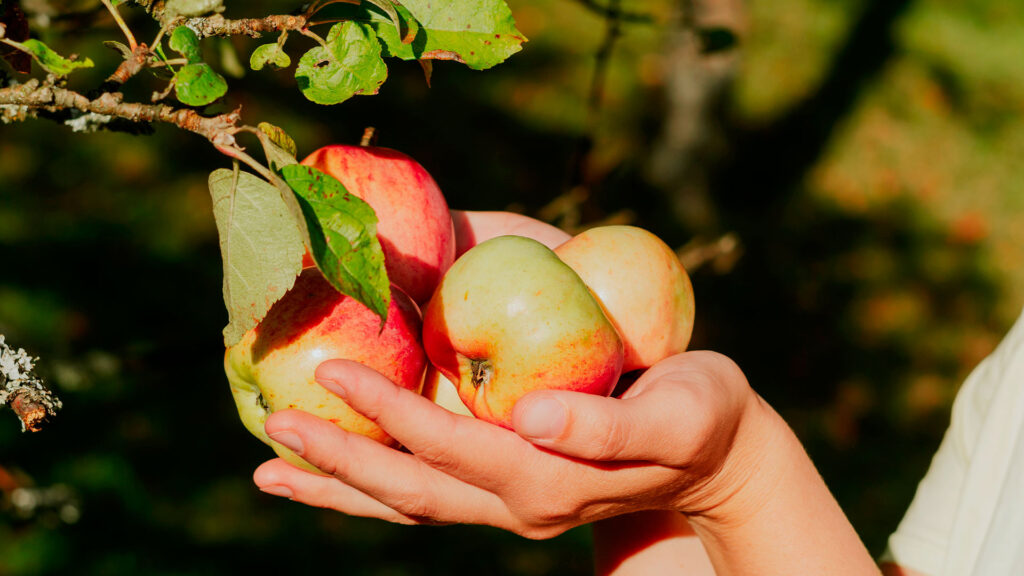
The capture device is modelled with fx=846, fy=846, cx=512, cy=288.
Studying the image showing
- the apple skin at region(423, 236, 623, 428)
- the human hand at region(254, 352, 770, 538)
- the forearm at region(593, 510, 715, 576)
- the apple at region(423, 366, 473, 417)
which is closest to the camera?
the human hand at region(254, 352, 770, 538)

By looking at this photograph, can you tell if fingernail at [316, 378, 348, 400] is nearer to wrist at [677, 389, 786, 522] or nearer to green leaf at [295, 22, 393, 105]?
green leaf at [295, 22, 393, 105]

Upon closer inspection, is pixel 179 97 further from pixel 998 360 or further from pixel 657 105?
pixel 657 105

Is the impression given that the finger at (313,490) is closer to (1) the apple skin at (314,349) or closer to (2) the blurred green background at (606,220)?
(1) the apple skin at (314,349)

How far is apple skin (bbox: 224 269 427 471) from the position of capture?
139 cm

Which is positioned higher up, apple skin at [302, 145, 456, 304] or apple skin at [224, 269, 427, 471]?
apple skin at [302, 145, 456, 304]

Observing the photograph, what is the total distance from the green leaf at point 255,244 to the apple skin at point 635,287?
577 mm

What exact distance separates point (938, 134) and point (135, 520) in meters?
5.03

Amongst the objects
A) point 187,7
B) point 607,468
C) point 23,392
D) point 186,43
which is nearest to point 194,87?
point 186,43

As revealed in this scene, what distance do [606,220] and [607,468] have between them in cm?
98

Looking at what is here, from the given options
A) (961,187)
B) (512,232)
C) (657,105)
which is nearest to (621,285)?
(512,232)

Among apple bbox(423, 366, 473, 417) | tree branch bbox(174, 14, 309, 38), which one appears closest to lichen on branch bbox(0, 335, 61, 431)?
tree branch bbox(174, 14, 309, 38)

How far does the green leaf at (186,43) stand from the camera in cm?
107

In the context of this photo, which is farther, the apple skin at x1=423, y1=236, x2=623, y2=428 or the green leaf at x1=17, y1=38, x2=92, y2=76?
the apple skin at x1=423, y1=236, x2=623, y2=428

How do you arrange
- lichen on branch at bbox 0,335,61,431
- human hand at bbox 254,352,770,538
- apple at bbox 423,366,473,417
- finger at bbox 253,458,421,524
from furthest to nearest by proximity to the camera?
apple at bbox 423,366,473,417 → finger at bbox 253,458,421,524 → human hand at bbox 254,352,770,538 → lichen on branch at bbox 0,335,61,431
